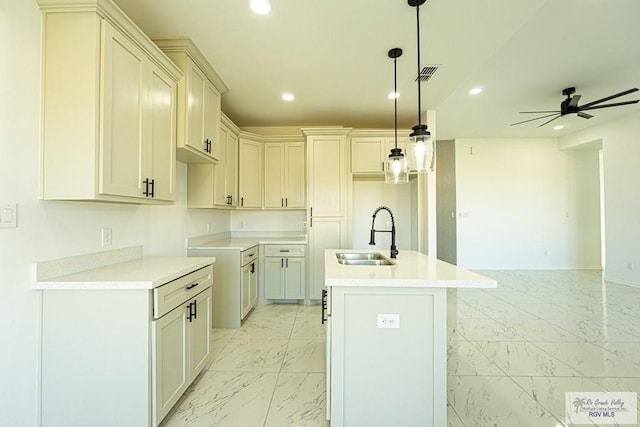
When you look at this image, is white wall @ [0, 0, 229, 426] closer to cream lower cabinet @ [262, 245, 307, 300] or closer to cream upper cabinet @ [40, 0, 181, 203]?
cream upper cabinet @ [40, 0, 181, 203]

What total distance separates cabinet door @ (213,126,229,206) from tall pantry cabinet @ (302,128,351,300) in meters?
1.13

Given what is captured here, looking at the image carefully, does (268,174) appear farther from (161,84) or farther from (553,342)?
(553,342)

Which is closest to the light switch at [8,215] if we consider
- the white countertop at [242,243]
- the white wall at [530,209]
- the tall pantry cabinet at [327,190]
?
the white countertop at [242,243]

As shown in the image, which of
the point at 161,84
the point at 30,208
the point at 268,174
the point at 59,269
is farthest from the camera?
the point at 268,174

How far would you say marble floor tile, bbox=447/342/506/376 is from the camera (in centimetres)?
220

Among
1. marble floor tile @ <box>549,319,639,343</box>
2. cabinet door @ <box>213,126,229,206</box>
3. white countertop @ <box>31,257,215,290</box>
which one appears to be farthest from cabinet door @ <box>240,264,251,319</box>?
marble floor tile @ <box>549,319,639,343</box>

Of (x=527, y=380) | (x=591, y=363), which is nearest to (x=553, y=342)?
(x=591, y=363)

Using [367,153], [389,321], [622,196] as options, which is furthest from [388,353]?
[622,196]

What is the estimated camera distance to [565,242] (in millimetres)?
5941

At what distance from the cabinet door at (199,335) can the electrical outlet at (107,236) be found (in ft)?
2.35

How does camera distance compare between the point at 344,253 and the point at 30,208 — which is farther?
the point at 344,253

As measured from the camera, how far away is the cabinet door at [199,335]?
6.25 ft

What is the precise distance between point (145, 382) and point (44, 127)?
58.6 inches

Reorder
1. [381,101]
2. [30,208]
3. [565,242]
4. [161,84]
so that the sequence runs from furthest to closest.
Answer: [565,242]
[381,101]
[161,84]
[30,208]
